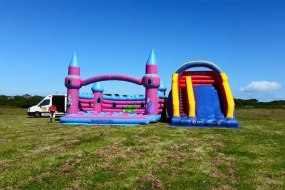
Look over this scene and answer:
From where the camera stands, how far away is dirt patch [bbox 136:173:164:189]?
8.36 meters

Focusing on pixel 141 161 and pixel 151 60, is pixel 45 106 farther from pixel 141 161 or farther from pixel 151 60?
pixel 141 161

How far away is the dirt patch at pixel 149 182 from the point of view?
836 cm

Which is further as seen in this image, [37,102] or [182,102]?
[37,102]

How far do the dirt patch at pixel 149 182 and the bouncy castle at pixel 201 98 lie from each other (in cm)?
1132

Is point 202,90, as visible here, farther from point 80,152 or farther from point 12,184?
point 12,184

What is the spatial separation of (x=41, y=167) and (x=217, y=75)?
1712 centimetres

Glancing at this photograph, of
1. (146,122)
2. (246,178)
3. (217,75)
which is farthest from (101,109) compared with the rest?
(246,178)

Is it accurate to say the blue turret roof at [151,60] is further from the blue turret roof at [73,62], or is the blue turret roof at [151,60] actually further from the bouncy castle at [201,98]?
the blue turret roof at [73,62]

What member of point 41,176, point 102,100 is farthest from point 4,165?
point 102,100

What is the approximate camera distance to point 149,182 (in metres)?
8.67

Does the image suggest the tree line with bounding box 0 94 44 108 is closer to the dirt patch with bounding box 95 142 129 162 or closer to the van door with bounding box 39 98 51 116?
the van door with bounding box 39 98 51 116

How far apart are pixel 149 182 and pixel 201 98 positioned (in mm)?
14984

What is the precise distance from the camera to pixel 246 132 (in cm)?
1730

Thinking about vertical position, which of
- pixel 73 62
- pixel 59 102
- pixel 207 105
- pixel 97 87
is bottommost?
pixel 207 105
